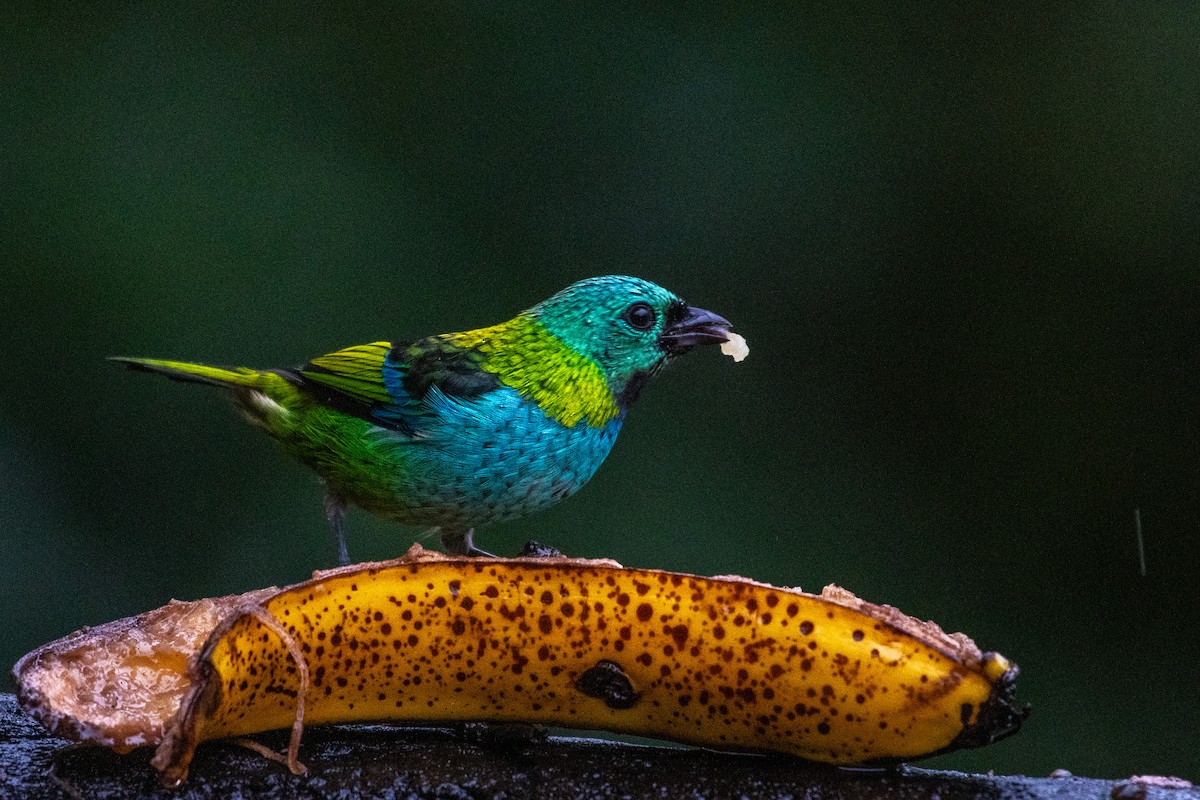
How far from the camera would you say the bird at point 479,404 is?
10.1 feet

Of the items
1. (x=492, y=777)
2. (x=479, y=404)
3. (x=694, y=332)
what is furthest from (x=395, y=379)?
(x=492, y=777)

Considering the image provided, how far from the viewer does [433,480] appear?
311cm

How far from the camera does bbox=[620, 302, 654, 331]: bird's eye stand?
3236 mm

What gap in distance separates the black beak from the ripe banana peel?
1424mm

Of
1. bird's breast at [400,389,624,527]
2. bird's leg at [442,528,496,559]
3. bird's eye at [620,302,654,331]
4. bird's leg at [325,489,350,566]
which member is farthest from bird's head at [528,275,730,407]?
bird's leg at [325,489,350,566]

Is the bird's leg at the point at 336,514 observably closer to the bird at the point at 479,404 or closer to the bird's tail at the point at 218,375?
the bird at the point at 479,404

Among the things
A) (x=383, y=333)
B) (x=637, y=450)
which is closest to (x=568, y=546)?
(x=637, y=450)

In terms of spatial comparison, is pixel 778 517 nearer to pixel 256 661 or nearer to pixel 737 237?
pixel 737 237

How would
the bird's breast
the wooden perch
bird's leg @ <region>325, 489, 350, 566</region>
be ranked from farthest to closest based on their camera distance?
bird's leg @ <region>325, 489, 350, 566</region>
the bird's breast
the wooden perch

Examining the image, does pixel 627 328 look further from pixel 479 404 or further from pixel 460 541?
pixel 460 541

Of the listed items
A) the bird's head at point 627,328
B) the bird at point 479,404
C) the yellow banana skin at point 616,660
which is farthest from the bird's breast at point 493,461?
the yellow banana skin at point 616,660

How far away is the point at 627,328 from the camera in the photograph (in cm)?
324

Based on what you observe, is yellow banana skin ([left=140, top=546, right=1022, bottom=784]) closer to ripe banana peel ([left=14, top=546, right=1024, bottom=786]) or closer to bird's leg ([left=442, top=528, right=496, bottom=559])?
ripe banana peel ([left=14, top=546, right=1024, bottom=786])

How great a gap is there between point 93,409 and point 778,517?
2030 millimetres
